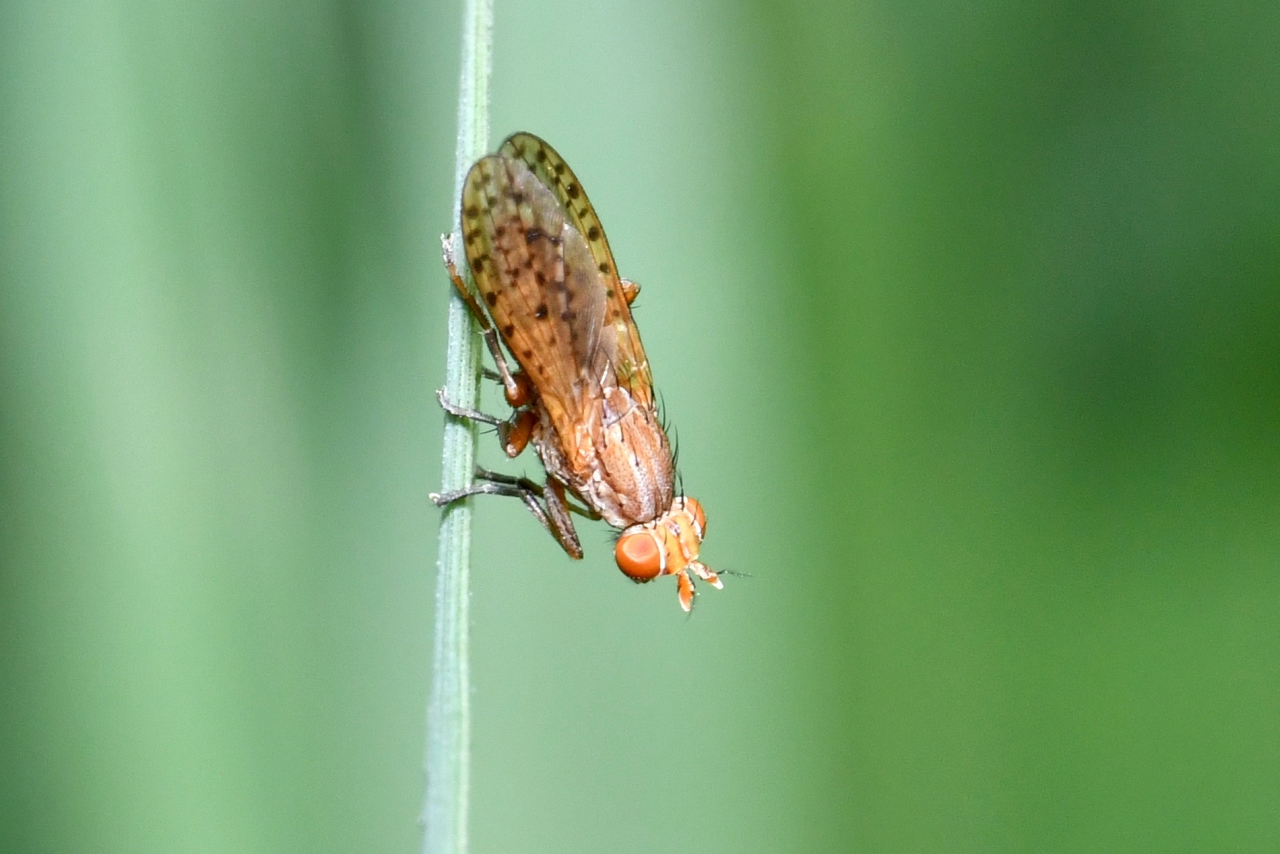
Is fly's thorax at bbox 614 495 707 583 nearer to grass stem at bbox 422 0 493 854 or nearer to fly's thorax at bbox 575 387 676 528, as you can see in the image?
fly's thorax at bbox 575 387 676 528

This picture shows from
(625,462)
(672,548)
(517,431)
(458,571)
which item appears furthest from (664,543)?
(458,571)

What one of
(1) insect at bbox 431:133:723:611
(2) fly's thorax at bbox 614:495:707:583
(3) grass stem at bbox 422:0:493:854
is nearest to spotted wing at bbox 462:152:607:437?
(1) insect at bbox 431:133:723:611

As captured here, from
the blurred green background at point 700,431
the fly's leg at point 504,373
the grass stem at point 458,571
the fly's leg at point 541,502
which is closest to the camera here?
the grass stem at point 458,571

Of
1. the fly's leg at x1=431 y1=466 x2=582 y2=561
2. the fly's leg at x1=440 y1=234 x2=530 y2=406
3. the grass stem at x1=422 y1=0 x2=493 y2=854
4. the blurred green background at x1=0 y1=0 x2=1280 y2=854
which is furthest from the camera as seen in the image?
the fly's leg at x1=440 y1=234 x2=530 y2=406

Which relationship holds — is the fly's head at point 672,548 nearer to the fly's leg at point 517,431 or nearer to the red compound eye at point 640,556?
the red compound eye at point 640,556

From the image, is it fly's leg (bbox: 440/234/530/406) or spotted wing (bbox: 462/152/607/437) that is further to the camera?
fly's leg (bbox: 440/234/530/406)

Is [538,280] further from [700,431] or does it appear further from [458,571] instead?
[458,571]

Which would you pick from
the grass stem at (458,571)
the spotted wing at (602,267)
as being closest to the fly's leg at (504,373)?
the spotted wing at (602,267)

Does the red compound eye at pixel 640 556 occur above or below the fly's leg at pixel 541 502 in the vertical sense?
below
